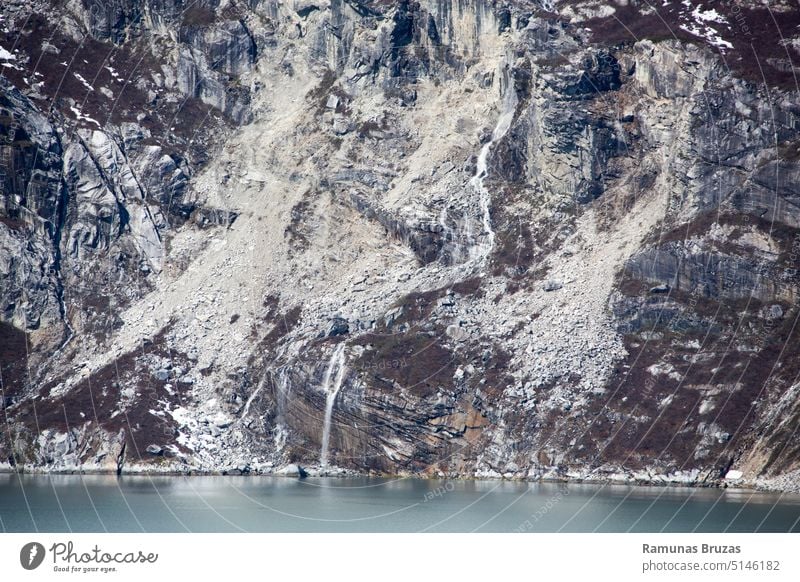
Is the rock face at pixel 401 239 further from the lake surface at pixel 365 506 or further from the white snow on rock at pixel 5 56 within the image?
the lake surface at pixel 365 506

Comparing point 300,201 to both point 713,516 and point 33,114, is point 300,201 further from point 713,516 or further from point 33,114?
point 713,516

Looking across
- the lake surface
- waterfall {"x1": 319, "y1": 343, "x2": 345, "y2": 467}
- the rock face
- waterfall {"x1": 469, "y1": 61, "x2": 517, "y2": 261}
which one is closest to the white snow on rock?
the rock face

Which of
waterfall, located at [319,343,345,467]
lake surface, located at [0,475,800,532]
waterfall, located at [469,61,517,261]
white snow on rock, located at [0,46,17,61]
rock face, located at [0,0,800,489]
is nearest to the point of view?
lake surface, located at [0,475,800,532]

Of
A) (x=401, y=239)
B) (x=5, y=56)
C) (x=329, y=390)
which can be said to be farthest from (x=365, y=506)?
(x=5, y=56)

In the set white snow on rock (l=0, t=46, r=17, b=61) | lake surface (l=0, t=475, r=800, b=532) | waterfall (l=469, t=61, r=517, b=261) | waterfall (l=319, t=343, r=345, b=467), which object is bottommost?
lake surface (l=0, t=475, r=800, b=532)

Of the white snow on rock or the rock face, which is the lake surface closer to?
the rock face
